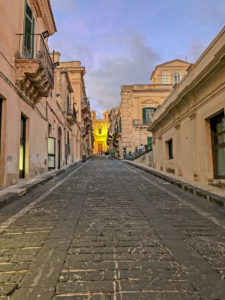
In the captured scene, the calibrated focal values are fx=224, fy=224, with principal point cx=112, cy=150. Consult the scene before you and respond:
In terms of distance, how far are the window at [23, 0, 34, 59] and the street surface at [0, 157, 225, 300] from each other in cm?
703

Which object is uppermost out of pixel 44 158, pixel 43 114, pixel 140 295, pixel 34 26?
pixel 34 26

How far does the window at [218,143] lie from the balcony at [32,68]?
23.0 feet

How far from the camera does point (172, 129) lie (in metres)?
13.0

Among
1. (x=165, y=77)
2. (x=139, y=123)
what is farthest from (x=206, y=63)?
(x=165, y=77)

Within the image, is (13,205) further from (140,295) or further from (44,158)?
(44,158)

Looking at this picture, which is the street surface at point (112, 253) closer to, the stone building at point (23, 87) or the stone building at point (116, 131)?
the stone building at point (23, 87)

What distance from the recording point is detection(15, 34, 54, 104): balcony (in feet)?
27.6

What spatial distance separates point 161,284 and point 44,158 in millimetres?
11802

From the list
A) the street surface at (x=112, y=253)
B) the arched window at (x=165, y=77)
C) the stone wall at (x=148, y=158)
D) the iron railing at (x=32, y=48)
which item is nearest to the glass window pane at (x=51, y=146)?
the iron railing at (x=32, y=48)

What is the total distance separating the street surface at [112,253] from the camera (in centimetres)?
212

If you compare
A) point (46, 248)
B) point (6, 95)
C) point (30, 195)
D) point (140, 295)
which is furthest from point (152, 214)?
point (6, 95)

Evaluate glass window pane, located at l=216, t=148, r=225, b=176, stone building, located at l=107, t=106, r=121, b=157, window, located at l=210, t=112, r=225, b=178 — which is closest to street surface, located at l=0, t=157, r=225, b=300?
glass window pane, located at l=216, t=148, r=225, b=176

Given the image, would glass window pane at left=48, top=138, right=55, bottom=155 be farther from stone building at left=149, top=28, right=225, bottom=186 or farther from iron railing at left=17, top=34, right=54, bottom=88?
stone building at left=149, top=28, right=225, bottom=186

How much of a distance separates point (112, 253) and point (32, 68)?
771cm
